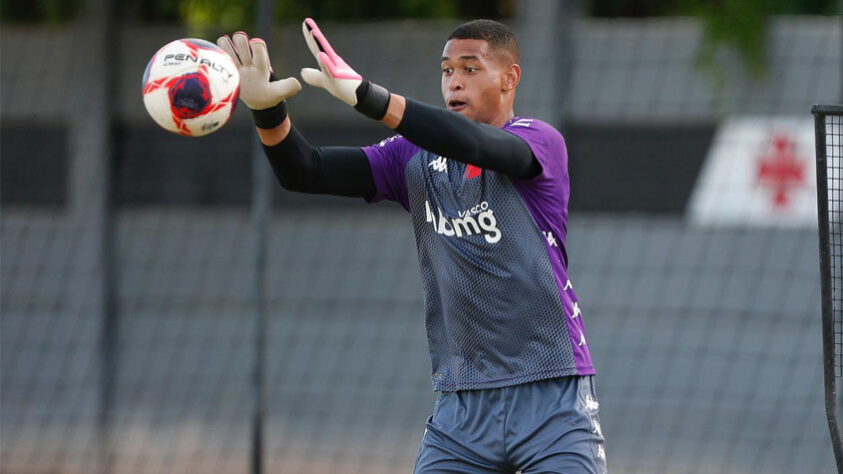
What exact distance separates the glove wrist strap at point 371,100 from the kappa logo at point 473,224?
0.60 metres

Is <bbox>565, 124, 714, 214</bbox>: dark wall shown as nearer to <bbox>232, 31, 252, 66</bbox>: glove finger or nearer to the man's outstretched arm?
the man's outstretched arm

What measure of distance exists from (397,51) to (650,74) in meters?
1.99

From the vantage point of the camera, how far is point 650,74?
8.50 m

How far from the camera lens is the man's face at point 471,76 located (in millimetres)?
3805

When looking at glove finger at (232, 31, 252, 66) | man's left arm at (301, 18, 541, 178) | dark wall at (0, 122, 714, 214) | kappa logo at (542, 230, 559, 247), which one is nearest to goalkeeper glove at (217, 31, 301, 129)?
glove finger at (232, 31, 252, 66)

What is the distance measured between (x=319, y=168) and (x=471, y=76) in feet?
2.02

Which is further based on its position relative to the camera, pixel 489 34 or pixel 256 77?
pixel 489 34

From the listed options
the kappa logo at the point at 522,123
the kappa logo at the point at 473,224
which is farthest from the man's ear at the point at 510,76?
the kappa logo at the point at 473,224

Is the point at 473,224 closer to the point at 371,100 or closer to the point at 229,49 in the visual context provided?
the point at 371,100

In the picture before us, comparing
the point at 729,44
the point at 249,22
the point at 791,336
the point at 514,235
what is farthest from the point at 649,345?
the point at 514,235

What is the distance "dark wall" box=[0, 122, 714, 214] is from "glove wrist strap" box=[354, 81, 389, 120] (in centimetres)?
547

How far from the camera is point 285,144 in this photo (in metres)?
3.84

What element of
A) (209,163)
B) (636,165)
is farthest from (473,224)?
(209,163)

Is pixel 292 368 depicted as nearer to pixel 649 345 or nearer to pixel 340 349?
pixel 340 349
